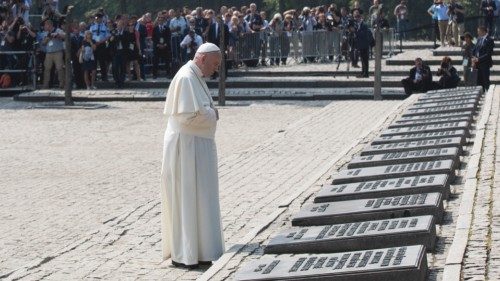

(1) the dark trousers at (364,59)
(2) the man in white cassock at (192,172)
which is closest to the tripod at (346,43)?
(1) the dark trousers at (364,59)

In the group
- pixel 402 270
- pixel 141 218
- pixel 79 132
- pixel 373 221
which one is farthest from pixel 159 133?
pixel 402 270

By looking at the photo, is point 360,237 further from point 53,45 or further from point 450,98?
point 53,45

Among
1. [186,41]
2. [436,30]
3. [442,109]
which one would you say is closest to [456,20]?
[436,30]

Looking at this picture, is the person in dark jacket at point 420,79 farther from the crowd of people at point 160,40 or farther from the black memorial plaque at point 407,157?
the black memorial plaque at point 407,157

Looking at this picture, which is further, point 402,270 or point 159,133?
point 159,133

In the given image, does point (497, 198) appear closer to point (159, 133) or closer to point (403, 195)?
point (403, 195)

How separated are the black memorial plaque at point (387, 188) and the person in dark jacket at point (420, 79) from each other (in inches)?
798

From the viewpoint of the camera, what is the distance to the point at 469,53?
34.4 m

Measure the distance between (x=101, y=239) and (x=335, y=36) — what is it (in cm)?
3179

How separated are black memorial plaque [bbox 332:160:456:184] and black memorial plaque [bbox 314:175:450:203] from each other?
0.27m

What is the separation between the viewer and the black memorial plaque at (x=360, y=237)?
9.75 meters

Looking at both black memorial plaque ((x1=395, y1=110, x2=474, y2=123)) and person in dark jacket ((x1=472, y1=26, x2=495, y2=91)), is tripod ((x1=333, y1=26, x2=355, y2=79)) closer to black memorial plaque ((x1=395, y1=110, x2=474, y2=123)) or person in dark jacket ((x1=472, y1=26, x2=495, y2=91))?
person in dark jacket ((x1=472, y1=26, x2=495, y2=91))

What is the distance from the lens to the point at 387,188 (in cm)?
1227

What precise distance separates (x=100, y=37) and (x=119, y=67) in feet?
3.23
